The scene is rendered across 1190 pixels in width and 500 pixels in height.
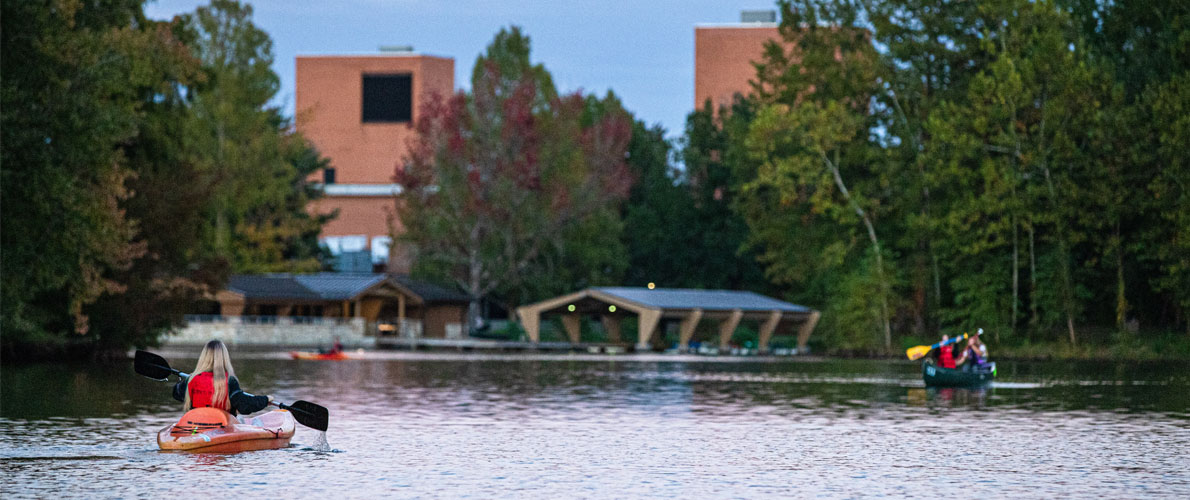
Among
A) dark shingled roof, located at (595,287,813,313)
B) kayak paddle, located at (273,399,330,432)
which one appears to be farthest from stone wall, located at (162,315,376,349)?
kayak paddle, located at (273,399,330,432)

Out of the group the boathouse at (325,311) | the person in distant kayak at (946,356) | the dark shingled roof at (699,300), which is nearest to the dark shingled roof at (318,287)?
the boathouse at (325,311)

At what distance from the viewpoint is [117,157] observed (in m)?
43.4

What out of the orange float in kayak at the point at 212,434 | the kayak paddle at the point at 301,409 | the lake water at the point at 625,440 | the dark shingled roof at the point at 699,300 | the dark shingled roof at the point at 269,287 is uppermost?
the dark shingled roof at the point at 269,287

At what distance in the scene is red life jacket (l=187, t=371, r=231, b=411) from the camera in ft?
67.3

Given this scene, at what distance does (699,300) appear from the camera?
76.0m

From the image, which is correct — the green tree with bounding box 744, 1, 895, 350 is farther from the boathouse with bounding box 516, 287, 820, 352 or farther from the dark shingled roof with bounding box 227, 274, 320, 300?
the dark shingled roof with bounding box 227, 274, 320, 300

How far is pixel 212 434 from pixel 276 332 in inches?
2336

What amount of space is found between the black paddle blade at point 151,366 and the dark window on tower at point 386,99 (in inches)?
3208

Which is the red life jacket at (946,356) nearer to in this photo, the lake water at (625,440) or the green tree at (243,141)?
the lake water at (625,440)

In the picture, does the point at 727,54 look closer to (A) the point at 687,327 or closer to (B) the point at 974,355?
(A) the point at 687,327

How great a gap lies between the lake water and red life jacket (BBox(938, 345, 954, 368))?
938 millimetres

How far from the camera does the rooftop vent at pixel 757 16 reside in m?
104

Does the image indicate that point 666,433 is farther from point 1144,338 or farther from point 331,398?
point 1144,338

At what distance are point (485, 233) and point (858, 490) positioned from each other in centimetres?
6757
